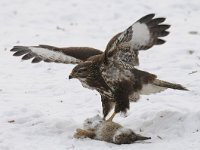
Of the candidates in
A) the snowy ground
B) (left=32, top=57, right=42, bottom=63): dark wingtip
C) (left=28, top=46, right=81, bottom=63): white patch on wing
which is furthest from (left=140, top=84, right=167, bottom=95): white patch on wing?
(left=32, top=57, right=42, bottom=63): dark wingtip

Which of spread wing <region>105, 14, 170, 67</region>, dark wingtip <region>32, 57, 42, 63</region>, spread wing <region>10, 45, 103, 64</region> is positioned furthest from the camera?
dark wingtip <region>32, 57, 42, 63</region>

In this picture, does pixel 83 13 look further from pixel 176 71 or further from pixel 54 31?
pixel 176 71

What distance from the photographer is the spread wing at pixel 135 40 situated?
6.68 meters

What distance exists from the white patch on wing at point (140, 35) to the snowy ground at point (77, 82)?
3.78ft

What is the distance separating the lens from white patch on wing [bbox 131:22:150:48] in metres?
6.75

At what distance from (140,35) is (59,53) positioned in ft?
4.54

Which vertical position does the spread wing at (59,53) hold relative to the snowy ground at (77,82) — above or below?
above

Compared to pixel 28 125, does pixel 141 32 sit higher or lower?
higher

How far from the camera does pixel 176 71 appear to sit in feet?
31.9

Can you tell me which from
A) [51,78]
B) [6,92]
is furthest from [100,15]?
[6,92]

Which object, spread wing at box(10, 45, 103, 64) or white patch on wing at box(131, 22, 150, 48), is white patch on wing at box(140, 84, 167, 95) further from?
spread wing at box(10, 45, 103, 64)

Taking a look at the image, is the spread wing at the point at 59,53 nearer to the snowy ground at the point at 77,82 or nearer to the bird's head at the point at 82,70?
the bird's head at the point at 82,70

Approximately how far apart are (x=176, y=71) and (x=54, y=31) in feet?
14.0

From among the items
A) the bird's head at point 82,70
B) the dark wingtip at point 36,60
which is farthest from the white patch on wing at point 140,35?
the dark wingtip at point 36,60
